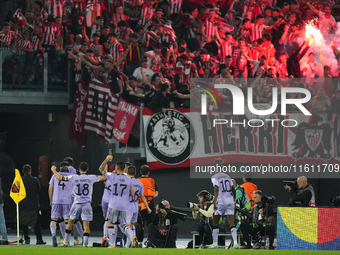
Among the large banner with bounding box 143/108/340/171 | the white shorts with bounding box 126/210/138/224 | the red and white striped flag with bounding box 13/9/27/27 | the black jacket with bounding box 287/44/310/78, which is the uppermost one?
the red and white striped flag with bounding box 13/9/27/27

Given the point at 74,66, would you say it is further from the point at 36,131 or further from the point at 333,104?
the point at 333,104

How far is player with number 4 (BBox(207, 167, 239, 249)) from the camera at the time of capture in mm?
14164

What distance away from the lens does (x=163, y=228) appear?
Answer: 14.1 m

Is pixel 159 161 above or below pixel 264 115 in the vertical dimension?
below

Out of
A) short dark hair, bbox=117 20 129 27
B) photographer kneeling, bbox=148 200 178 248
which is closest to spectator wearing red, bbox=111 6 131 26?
short dark hair, bbox=117 20 129 27

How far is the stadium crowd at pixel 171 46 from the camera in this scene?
60.1 feet

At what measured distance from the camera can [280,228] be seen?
1326 cm

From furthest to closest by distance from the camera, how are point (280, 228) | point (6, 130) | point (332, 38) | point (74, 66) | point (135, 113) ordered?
point (6, 130)
point (332, 38)
point (74, 66)
point (135, 113)
point (280, 228)

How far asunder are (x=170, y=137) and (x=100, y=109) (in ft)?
7.08

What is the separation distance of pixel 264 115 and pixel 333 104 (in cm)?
201

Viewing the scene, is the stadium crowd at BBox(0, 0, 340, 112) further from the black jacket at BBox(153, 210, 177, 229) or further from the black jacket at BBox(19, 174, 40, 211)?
the black jacket at BBox(153, 210, 177, 229)

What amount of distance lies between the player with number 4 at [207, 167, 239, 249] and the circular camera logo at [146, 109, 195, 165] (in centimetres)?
401

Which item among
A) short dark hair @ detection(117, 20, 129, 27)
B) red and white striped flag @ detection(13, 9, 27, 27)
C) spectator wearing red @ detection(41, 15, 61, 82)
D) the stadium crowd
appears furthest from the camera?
red and white striped flag @ detection(13, 9, 27, 27)

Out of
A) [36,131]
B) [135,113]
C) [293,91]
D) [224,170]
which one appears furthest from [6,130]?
[293,91]
